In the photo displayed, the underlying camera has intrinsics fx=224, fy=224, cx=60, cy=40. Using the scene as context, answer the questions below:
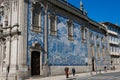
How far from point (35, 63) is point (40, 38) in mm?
3172

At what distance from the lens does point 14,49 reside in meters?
24.8

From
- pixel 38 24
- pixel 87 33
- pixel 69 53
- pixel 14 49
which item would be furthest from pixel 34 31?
pixel 87 33

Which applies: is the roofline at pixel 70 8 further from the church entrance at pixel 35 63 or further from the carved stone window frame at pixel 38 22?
the church entrance at pixel 35 63

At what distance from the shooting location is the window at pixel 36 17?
27094mm

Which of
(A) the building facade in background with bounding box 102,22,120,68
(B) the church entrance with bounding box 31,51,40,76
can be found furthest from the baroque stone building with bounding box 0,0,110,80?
(A) the building facade in background with bounding box 102,22,120,68

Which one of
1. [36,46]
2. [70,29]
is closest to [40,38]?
[36,46]

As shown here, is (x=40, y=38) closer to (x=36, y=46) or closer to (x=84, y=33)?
(x=36, y=46)

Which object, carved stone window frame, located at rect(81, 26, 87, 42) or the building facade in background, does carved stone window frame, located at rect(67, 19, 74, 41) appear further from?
the building facade in background

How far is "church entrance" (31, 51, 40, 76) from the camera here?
2652 cm

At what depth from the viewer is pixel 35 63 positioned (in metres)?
26.9

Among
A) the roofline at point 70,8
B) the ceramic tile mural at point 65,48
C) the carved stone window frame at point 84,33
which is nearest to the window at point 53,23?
the ceramic tile mural at point 65,48

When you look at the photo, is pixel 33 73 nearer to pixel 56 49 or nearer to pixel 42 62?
pixel 42 62

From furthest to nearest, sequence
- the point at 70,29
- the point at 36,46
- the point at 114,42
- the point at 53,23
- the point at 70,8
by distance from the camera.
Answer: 1. the point at 114,42
2. the point at 70,8
3. the point at 70,29
4. the point at 53,23
5. the point at 36,46

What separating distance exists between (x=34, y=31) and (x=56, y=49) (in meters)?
5.32
